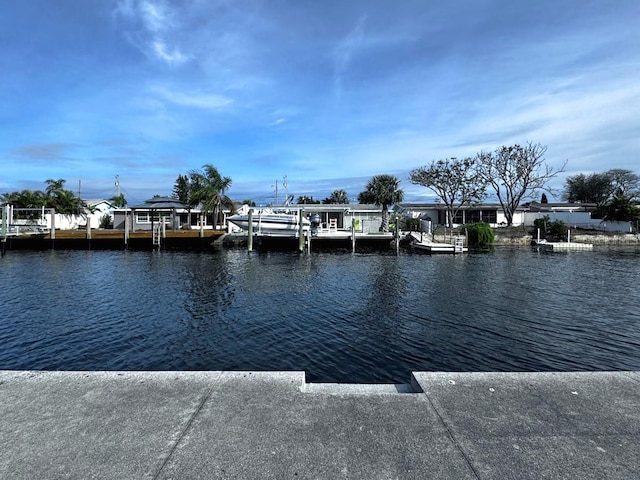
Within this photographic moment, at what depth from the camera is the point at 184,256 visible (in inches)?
1304

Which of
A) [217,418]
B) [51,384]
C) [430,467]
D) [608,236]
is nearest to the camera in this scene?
[430,467]

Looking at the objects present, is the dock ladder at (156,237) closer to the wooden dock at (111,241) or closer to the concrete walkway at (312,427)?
the wooden dock at (111,241)

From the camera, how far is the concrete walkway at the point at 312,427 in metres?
2.91

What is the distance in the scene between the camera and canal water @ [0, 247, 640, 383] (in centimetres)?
890

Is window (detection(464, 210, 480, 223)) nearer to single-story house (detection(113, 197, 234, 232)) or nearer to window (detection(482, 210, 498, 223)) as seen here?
window (detection(482, 210, 498, 223))

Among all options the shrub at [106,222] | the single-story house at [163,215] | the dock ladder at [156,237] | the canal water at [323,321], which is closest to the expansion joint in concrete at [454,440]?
the canal water at [323,321]

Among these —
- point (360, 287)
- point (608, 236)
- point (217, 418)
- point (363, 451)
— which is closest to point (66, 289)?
point (360, 287)

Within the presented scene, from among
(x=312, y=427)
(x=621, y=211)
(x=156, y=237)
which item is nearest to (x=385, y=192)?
(x=156, y=237)

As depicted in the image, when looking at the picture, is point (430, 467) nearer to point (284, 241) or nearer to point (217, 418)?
point (217, 418)

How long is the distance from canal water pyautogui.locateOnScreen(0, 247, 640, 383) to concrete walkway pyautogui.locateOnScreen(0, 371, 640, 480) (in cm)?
386

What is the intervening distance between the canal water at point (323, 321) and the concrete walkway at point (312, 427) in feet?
12.7

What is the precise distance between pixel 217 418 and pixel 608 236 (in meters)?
59.3

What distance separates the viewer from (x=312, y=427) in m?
3.46

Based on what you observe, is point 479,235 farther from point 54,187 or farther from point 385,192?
point 54,187
